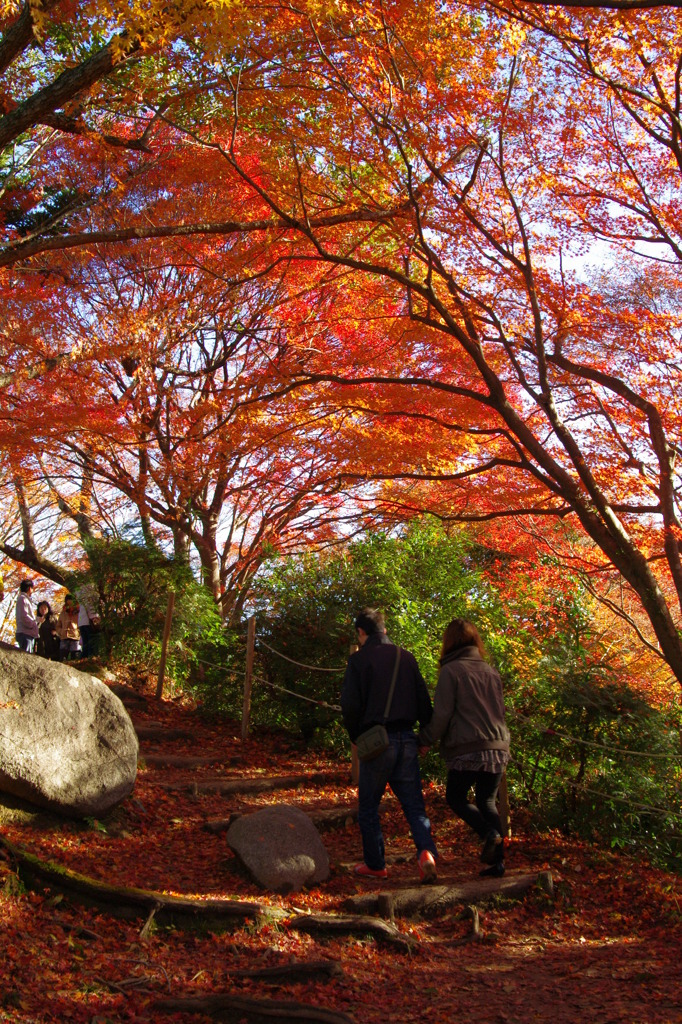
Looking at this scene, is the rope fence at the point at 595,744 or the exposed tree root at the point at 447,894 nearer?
the exposed tree root at the point at 447,894

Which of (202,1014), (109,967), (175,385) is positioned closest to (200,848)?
(109,967)

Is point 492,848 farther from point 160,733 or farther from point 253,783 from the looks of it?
point 160,733

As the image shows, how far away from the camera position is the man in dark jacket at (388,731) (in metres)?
4.86

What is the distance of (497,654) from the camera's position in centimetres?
735

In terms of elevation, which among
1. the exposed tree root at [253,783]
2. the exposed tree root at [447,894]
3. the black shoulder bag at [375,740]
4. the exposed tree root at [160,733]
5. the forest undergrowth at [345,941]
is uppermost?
the black shoulder bag at [375,740]

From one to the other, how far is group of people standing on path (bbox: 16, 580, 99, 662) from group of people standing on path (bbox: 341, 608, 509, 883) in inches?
309

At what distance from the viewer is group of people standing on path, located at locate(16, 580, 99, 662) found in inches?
483

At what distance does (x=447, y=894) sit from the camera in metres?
4.72

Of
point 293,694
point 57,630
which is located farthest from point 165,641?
point 57,630

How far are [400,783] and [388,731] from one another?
12.7 inches

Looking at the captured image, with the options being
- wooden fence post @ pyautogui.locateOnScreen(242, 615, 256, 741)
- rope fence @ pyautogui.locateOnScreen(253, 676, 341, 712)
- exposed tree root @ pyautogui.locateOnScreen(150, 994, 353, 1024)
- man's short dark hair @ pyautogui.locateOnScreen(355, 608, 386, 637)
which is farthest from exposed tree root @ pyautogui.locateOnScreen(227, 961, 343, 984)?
wooden fence post @ pyautogui.locateOnScreen(242, 615, 256, 741)

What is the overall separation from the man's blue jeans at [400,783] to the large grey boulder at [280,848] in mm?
418

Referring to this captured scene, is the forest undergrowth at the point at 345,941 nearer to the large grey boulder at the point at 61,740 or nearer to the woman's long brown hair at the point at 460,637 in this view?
the large grey boulder at the point at 61,740

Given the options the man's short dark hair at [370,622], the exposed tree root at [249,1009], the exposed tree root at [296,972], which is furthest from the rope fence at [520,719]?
the exposed tree root at [249,1009]
